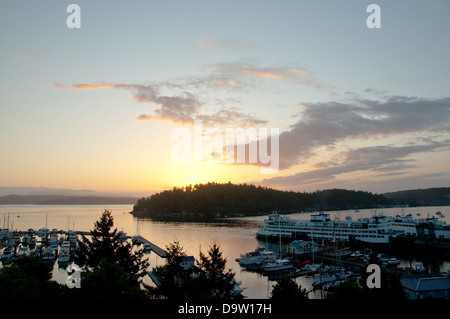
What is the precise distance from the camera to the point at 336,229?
5900 cm

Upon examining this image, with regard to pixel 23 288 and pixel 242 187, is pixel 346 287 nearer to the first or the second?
pixel 23 288

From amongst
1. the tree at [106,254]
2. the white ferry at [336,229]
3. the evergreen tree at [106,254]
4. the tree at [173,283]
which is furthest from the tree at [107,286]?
the white ferry at [336,229]

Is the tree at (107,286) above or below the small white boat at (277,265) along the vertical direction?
above

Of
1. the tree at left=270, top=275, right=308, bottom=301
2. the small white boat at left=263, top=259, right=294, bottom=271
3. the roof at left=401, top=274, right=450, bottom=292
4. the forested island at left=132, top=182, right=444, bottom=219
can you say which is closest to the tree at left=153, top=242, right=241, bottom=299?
the tree at left=270, top=275, right=308, bottom=301

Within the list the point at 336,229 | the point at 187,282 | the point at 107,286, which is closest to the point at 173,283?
the point at 187,282

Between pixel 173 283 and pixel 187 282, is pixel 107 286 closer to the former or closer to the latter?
pixel 173 283

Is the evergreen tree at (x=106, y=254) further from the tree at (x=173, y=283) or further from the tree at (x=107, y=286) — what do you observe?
the tree at (x=107, y=286)

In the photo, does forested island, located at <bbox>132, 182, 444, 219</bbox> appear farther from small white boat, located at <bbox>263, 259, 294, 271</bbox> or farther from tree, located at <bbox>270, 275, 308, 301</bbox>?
tree, located at <bbox>270, 275, 308, 301</bbox>

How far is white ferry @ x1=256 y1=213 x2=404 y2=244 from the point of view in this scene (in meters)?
55.0

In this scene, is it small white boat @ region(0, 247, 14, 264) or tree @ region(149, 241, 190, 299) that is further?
small white boat @ region(0, 247, 14, 264)

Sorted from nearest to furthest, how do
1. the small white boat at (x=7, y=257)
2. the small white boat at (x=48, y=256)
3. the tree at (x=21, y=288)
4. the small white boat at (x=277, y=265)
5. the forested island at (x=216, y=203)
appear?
the tree at (x=21, y=288) < the small white boat at (x=277, y=265) < the small white boat at (x=48, y=256) < the small white boat at (x=7, y=257) < the forested island at (x=216, y=203)

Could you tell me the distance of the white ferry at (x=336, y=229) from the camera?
2167 inches

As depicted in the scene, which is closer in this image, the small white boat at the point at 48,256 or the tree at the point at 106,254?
the tree at the point at 106,254
